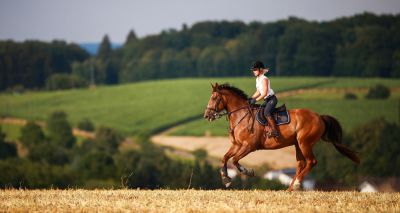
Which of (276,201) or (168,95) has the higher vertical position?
(276,201)

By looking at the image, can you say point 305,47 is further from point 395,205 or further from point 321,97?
point 395,205

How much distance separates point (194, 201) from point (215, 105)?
4351mm

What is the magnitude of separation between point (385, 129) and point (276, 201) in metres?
85.3

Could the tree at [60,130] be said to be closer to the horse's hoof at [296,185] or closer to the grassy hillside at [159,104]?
the grassy hillside at [159,104]

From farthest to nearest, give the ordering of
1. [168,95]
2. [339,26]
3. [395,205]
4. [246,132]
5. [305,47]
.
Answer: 1. [339,26]
2. [305,47]
3. [168,95]
4. [246,132]
5. [395,205]

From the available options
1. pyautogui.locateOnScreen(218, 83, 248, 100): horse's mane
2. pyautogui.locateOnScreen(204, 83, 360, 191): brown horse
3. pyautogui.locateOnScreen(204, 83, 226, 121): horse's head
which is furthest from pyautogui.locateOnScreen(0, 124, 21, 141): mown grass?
pyautogui.locateOnScreen(204, 83, 360, 191): brown horse

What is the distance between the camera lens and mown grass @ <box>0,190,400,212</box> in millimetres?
15656

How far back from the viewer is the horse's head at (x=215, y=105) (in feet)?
67.9

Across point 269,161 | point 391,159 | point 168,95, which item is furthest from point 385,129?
point 168,95

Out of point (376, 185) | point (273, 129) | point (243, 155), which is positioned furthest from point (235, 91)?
point (376, 185)

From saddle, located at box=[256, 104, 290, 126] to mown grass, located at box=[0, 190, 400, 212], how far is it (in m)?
1.91

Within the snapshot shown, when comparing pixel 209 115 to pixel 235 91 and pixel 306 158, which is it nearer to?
pixel 235 91

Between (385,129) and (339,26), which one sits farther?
(339,26)

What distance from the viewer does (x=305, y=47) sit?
558 feet
